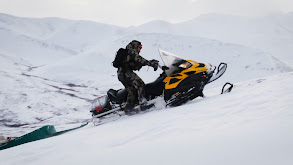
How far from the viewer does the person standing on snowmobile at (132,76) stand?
468 cm

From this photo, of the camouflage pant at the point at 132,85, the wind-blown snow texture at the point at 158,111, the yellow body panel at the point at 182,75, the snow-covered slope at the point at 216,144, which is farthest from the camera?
the camouflage pant at the point at 132,85

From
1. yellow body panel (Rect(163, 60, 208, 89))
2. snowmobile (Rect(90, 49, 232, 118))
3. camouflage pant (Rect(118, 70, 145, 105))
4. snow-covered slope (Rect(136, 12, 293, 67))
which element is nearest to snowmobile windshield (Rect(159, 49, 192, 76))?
snowmobile (Rect(90, 49, 232, 118))

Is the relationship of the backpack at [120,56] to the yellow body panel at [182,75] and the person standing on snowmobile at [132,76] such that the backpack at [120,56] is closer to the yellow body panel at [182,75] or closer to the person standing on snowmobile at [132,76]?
the person standing on snowmobile at [132,76]

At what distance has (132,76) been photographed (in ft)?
15.8

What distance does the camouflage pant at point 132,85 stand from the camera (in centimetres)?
477

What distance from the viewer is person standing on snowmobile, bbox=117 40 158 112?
468 centimetres

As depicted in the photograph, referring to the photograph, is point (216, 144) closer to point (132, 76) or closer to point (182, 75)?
point (182, 75)

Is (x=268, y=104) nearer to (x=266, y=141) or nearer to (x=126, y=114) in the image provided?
(x=266, y=141)

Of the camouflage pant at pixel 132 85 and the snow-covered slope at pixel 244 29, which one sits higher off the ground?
the snow-covered slope at pixel 244 29

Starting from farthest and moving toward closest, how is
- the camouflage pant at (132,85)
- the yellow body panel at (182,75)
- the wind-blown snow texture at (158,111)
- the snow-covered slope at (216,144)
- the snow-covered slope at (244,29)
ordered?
the snow-covered slope at (244,29) < the camouflage pant at (132,85) < the yellow body panel at (182,75) < the wind-blown snow texture at (158,111) < the snow-covered slope at (216,144)

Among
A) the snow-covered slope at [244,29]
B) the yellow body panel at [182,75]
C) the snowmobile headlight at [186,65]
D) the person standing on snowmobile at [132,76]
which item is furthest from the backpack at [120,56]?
the snow-covered slope at [244,29]

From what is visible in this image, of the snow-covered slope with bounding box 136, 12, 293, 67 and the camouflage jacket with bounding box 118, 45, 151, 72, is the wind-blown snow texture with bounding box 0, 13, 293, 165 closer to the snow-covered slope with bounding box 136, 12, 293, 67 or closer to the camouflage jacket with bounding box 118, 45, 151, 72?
the snow-covered slope with bounding box 136, 12, 293, 67

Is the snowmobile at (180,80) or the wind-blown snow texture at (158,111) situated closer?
the wind-blown snow texture at (158,111)

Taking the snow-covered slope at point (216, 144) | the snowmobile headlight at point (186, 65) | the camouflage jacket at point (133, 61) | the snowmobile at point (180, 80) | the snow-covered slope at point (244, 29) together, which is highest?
the snow-covered slope at point (244, 29)
